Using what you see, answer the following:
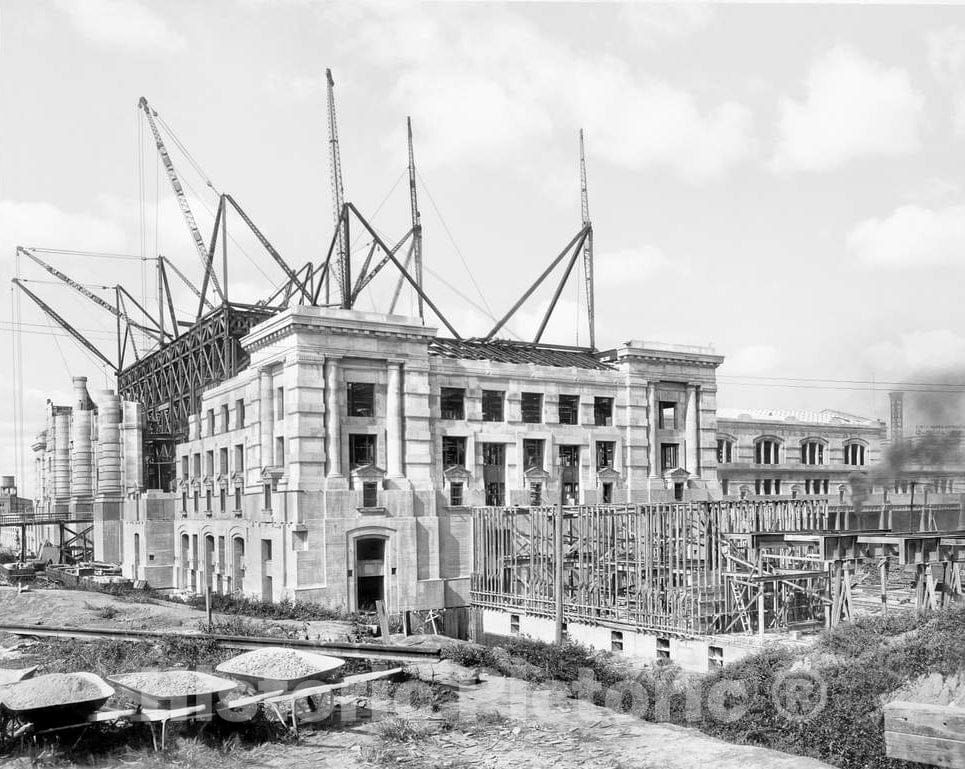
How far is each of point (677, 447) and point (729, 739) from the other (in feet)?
129

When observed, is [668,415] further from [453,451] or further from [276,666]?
[276,666]

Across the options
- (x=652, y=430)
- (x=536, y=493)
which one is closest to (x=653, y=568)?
(x=536, y=493)

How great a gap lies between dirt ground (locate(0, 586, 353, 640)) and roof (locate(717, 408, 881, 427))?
43766 mm

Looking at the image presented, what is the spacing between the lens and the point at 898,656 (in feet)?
74.2

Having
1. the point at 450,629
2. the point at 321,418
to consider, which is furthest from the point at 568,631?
the point at 321,418

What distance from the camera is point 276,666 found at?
1762cm

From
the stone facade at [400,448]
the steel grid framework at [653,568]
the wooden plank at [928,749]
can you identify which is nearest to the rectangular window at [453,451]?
the stone facade at [400,448]

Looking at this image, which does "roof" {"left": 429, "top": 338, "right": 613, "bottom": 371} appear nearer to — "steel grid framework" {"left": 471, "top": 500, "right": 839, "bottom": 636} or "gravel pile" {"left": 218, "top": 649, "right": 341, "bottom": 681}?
"steel grid framework" {"left": 471, "top": 500, "right": 839, "bottom": 636}

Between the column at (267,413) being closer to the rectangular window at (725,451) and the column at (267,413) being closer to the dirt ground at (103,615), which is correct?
A: the dirt ground at (103,615)

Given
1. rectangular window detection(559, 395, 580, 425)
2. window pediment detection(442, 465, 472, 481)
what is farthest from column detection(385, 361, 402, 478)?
rectangular window detection(559, 395, 580, 425)

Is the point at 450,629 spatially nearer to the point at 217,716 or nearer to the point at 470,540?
the point at 470,540

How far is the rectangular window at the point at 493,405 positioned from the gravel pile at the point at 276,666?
34.3 metres

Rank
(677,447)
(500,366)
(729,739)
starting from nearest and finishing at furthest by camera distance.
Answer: (729,739) → (500,366) → (677,447)

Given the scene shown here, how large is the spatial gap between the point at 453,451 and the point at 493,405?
376 centimetres
